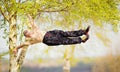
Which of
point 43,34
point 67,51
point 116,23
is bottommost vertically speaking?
point 67,51

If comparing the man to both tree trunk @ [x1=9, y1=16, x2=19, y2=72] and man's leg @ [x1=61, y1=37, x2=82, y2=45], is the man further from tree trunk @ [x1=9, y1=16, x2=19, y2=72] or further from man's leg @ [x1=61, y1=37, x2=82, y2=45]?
tree trunk @ [x1=9, y1=16, x2=19, y2=72]

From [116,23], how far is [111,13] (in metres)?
0.91

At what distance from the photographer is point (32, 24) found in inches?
532

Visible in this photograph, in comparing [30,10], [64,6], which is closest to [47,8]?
[64,6]

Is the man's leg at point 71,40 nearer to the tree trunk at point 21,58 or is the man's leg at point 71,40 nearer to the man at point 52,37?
the man at point 52,37

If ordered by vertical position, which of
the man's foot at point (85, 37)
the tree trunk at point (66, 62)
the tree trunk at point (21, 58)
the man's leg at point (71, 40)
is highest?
the man's foot at point (85, 37)

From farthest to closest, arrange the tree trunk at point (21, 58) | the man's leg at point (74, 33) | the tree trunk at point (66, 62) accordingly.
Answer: the tree trunk at point (66, 62), the tree trunk at point (21, 58), the man's leg at point (74, 33)

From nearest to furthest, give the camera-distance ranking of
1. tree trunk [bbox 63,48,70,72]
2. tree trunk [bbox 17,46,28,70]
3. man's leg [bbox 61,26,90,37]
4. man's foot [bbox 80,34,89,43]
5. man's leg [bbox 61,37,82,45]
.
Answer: man's foot [bbox 80,34,89,43]
man's leg [bbox 61,26,90,37]
man's leg [bbox 61,37,82,45]
tree trunk [bbox 17,46,28,70]
tree trunk [bbox 63,48,70,72]

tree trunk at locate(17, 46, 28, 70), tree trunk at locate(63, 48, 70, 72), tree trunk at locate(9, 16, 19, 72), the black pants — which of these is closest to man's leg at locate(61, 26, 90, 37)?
the black pants

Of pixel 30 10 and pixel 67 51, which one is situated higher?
pixel 30 10

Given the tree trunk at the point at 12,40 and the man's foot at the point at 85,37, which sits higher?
the man's foot at the point at 85,37

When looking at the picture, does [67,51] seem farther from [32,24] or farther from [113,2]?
[32,24]

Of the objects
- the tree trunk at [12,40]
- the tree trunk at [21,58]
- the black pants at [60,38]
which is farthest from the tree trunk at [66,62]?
the black pants at [60,38]

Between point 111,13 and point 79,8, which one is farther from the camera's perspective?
point 111,13
